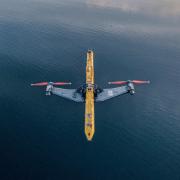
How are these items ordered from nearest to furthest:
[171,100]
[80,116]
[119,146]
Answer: [119,146] → [80,116] → [171,100]

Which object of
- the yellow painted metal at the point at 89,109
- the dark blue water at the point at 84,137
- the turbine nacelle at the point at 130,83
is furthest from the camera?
the turbine nacelle at the point at 130,83

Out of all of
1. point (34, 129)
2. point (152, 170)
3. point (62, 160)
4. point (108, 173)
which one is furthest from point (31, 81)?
point (152, 170)

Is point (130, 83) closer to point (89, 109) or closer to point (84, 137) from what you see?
point (89, 109)

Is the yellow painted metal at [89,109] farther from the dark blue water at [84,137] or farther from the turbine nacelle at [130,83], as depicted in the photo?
the turbine nacelle at [130,83]

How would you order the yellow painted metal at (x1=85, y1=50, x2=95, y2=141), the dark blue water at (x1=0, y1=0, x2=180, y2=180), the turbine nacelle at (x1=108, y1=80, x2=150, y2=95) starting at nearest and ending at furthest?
1. the dark blue water at (x1=0, y1=0, x2=180, y2=180)
2. the yellow painted metal at (x1=85, y1=50, x2=95, y2=141)
3. the turbine nacelle at (x1=108, y1=80, x2=150, y2=95)

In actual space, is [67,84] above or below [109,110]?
above

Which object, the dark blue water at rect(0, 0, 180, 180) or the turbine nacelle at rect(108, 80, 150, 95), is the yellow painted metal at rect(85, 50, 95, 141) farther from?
the turbine nacelle at rect(108, 80, 150, 95)

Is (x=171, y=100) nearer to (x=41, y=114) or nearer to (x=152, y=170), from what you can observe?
(x=152, y=170)

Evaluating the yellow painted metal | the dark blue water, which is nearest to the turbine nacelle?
the dark blue water

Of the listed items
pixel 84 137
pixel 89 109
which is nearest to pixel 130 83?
pixel 89 109

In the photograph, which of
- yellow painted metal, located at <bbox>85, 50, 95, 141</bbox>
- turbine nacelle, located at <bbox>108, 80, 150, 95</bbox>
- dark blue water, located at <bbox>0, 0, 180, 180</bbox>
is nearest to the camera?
dark blue water, located at <bbox>0, 0, 180, 180</bbox>

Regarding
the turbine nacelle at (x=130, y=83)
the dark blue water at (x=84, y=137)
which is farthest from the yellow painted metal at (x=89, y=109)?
the turbine nacelle at (x=130, y=83)
